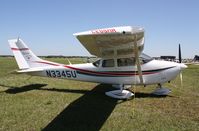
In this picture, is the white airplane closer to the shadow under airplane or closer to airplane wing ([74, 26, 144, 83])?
airplane wing ([74, 26, 144, 83])

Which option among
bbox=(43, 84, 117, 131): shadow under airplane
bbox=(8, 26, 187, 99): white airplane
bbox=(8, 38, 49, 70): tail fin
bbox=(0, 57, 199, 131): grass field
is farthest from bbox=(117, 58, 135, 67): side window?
bbox=(8, 38, 49, 70): tail fin

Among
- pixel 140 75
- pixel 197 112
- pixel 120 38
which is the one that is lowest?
pixel 197 112

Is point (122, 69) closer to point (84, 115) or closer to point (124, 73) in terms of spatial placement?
point (124, 73)

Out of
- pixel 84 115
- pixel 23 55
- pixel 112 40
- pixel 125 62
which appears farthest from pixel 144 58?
pixel 23 55

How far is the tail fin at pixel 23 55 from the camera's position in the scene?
10961 millimetres

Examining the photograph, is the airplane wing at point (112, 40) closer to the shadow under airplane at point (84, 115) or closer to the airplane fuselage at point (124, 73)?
the airplane fuselage at point (124, 73)

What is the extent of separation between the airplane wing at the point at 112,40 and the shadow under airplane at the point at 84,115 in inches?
75.2

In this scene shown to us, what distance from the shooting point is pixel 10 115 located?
6348 millimetres

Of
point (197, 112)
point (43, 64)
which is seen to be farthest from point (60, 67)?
point (197, 112)

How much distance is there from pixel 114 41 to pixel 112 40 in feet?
0.62

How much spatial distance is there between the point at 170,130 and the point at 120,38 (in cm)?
318

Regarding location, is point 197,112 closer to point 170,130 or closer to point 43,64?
point 170,130

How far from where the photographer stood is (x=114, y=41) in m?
7.41

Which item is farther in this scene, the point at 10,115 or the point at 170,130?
the point at 10,115
